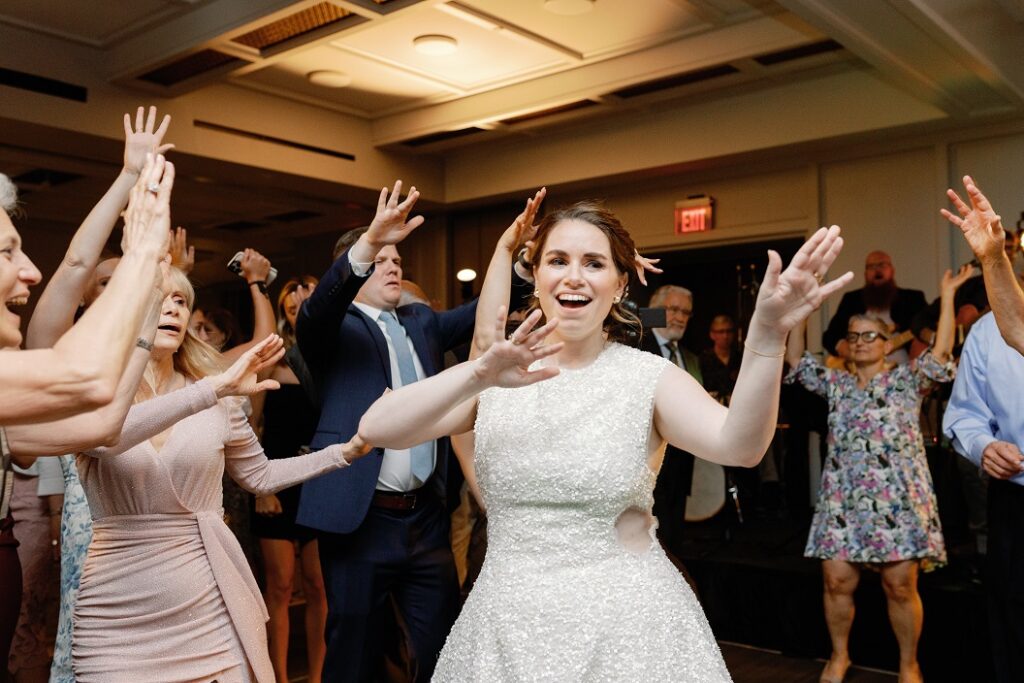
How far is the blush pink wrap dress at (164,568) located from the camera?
2.04 m

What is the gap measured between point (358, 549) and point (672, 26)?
4.26 meters

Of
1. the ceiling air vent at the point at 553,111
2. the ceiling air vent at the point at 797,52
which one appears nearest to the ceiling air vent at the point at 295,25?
the ceiling air vent at the point at 553,111

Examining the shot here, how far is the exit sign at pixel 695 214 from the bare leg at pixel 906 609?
4201 mm

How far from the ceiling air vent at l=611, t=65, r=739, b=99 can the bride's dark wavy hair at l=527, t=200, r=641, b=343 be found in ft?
14.8

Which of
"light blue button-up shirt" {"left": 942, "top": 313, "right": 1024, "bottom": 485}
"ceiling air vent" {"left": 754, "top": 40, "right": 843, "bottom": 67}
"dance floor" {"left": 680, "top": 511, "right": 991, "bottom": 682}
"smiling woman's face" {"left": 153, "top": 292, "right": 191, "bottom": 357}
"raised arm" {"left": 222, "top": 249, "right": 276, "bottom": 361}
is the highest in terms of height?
"ceiling air vent" {"left": 754, "top": 40, "right": 843, "bottom": 67}

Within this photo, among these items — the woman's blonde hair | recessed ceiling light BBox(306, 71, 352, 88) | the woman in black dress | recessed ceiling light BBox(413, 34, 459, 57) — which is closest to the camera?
the woman's blonde hair

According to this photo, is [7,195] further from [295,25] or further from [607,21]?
[607,21]

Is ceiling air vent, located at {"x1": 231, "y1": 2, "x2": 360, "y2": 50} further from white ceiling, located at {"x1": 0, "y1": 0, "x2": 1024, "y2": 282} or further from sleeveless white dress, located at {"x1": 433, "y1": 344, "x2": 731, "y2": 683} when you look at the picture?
sleeveless white dress, located at {"x1": 433, "y1": 344, "x2": 731, "y2": 683}

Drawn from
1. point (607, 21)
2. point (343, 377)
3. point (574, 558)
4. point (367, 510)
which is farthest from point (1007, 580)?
point (607, 21)

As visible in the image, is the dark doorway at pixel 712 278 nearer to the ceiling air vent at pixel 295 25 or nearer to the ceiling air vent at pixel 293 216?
the ceiling air vent at pixel 293 216

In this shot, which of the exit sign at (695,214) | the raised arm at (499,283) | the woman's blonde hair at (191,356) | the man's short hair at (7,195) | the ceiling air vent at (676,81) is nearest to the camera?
the man's short hair at (7,195)

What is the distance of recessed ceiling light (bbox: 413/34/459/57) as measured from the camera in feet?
19.7

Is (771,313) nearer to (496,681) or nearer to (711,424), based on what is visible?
(711,424)

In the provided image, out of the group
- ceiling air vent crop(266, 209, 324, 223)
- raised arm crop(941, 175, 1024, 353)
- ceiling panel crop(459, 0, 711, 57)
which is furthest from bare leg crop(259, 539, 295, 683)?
ceiling air vent crop(266, 209, 324, 223)
